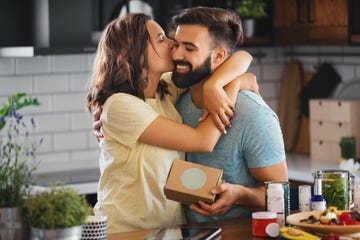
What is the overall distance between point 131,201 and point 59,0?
1.98 m

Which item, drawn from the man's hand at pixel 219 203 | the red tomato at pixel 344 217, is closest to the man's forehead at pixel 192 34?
the man's hand at pixel 219 203

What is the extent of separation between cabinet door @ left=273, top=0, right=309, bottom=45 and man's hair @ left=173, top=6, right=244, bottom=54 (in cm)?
230

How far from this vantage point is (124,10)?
545 cm

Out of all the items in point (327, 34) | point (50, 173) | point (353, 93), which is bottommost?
point (50, 173)

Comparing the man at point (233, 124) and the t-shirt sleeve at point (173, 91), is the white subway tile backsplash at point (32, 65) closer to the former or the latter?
the t-shirt sleeve at point (173, 91)

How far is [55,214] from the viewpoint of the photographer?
8.48ft

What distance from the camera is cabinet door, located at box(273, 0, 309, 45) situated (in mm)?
5883

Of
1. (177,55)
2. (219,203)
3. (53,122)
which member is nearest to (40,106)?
(53,122)

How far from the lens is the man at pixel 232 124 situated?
136 inches

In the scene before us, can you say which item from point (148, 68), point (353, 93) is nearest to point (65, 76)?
point (353, 93)

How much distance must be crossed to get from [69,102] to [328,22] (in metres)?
1.64

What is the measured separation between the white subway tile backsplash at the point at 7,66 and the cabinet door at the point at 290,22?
1.74 metres

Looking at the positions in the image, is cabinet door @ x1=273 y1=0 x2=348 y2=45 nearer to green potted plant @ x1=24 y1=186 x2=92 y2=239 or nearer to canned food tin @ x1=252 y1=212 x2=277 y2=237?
canned food tin @ x1=252 y1=212 x2=277 y2=237

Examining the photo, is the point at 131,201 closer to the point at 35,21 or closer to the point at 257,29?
the point at 35,21
